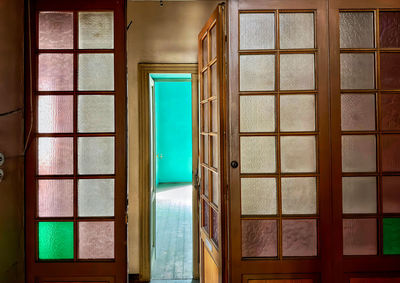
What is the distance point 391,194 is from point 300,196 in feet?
2.17

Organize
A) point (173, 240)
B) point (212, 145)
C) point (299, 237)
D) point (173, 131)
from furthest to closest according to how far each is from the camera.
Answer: point (173, 131) → point (173, 240) → point (212, 145) → point (299, 237)

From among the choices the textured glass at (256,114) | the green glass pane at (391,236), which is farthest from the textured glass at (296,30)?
the green glass pane at (391,236)

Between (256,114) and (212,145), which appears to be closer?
(256,114)

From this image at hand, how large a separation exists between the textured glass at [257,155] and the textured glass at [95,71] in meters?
1.07

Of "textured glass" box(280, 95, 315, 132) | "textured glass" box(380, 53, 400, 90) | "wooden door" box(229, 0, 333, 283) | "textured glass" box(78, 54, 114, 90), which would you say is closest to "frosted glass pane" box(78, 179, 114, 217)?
"textured glass" box(78, 54, 114, 90)

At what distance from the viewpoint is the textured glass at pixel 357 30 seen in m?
2.13

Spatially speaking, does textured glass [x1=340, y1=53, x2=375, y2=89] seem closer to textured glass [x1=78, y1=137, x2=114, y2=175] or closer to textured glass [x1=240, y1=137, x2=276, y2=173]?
textured glass [x1=240, y1=137, x2=276, y2=173]

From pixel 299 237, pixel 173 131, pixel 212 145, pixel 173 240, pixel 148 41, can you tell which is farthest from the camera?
pixel 173 131

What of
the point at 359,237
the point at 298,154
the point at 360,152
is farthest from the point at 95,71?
the point at 359,237

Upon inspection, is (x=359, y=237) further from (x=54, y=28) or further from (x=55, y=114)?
(x=54, y=28)

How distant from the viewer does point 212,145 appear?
234 centimetres

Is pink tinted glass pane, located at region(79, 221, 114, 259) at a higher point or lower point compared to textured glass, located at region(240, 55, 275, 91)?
lower

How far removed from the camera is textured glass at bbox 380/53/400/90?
2127 millimetres

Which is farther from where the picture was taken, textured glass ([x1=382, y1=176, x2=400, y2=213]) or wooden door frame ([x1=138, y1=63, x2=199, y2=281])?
wooden door frame ([x1=138, y1=63, x2=199, y2=281])
